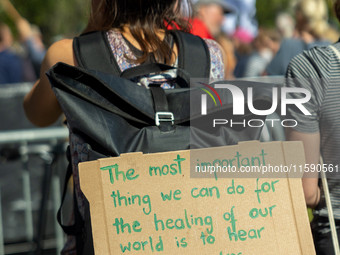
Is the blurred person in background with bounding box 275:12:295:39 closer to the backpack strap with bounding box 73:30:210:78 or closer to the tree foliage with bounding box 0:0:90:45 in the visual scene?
the backpack strap with bounding box 73:30:210:78

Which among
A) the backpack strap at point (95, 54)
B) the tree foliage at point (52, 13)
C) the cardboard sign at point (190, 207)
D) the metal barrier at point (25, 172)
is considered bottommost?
the metal barrier at point (25, 172)

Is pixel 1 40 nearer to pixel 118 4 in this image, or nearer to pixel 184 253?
pixel 118 4

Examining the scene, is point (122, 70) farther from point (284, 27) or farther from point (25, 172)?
point (284, 27)

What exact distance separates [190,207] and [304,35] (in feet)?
10.5

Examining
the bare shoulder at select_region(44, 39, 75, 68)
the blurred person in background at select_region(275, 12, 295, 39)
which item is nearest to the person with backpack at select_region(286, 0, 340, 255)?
the bare shoulder at select_region(44, 39, 75, 68)

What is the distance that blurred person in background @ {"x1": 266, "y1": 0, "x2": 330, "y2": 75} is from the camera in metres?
3.70

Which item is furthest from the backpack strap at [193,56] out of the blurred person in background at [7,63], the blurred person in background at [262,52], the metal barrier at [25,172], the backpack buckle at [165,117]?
the blurred person in background at [7,63]

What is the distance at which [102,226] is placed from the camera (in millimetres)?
1182

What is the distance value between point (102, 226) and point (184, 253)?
26cm

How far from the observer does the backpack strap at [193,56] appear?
1.58m

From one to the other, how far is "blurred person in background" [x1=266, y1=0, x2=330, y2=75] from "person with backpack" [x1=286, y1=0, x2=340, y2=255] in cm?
219

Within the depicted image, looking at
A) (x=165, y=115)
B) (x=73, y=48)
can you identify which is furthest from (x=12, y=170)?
(x=165, y=115)

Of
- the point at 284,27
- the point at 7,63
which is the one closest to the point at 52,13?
the point at 7,63

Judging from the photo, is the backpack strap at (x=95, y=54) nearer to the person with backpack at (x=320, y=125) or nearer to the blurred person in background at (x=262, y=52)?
the person with backpack at (x=320, y=125)
